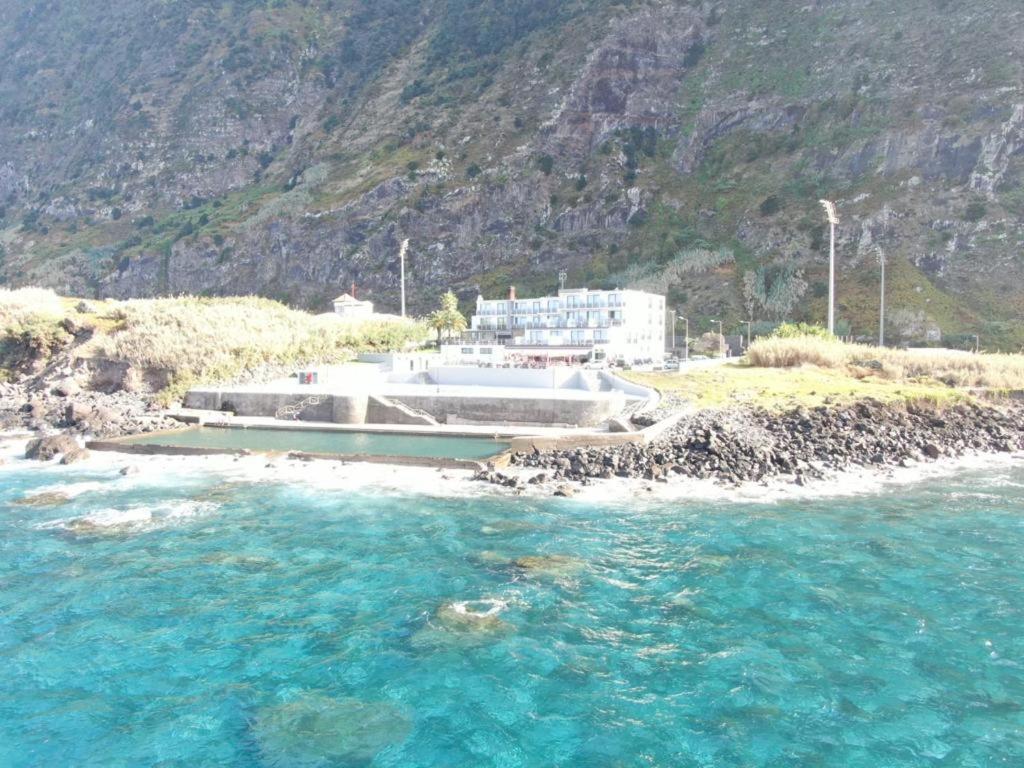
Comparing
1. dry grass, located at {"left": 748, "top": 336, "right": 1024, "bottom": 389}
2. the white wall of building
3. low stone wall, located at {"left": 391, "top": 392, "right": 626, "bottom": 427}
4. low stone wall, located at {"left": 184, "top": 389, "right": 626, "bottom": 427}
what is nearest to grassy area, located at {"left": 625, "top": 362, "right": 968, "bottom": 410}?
dry grass, located at {"left": 748, "top": 336, "right": 1024, "bottom": 389}

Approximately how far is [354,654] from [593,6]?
14390cm

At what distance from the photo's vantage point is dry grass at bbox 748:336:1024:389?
41594 millimetres

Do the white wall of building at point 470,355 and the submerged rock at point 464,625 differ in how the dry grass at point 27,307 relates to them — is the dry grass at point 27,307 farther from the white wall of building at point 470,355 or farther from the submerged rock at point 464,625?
the submerged rock at point 464,625

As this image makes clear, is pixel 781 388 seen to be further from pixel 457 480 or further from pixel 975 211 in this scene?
pixel 975 211

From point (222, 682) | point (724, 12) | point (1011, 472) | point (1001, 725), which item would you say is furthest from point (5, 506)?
point (724, 12)

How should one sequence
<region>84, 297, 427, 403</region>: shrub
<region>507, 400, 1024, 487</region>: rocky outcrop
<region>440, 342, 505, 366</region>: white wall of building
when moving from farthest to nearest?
<region>440, 342, 505, 366</region>: white wall of building → <region>84, 297, 427, 403</region>: shrub → <region>507, 400, 1024, 487</region>: rocky outcrop

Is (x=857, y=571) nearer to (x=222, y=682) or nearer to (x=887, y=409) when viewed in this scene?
(x=222, y=682)

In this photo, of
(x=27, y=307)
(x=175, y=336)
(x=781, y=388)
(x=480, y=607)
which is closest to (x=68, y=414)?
(x=175, y=336)

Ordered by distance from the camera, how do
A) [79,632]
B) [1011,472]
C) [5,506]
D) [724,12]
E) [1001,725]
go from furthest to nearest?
[724,12], [1011,472], [5,506], [79,632], [1001,725]

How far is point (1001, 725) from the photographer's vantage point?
10.6m

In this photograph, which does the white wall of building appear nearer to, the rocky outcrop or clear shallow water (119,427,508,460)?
clear shallow water (119,427,508,460)

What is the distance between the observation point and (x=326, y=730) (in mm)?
10547

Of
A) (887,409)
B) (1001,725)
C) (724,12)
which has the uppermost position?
(724,12)

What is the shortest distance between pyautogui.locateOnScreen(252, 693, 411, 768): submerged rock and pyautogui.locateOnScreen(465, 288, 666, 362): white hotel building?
1922 inches
